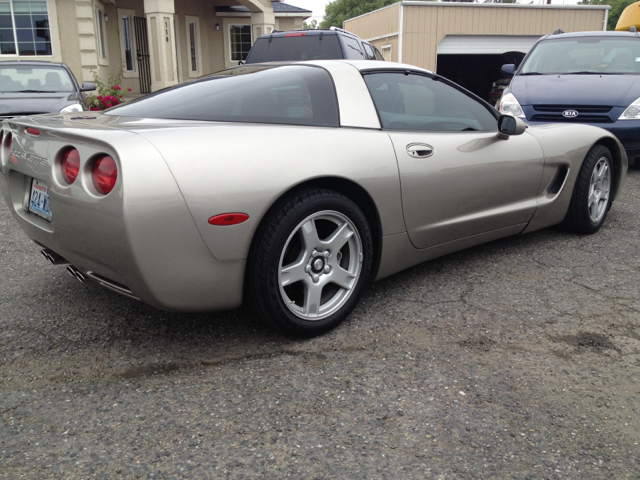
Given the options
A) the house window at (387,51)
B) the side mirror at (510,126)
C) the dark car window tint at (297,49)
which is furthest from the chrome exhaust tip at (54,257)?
the house window at (387,51)

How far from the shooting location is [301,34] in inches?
344

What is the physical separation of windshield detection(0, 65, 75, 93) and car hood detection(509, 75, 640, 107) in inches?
261

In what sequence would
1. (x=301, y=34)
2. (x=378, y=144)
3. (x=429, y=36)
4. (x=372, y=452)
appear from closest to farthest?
(x=372, y=452) < (x=378, y=144) < (x=301, y=34) < (x=429, y=36)

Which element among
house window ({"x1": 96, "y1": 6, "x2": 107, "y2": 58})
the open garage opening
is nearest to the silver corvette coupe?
house window ({"x1": 96, "y1": 6, "x2": 107, "y2": 58})

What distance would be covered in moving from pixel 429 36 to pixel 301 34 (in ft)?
35.3

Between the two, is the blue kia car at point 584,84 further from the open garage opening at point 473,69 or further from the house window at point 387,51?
the open garage opening at point 473,69

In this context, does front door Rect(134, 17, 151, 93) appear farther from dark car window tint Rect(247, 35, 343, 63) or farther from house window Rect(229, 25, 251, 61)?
dark car window tint Rect(247, 35, 343, 63)

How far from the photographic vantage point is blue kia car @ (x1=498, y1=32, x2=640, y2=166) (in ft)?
21.8

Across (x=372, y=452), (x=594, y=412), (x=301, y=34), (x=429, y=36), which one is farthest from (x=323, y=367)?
(x=429, y=36)

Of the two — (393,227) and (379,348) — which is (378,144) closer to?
(393,227)

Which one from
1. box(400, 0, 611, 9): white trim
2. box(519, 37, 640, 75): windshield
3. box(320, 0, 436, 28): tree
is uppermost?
box(320, 0, 436, 28): tree

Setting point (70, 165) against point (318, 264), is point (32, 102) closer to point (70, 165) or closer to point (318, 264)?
point (70, 165)

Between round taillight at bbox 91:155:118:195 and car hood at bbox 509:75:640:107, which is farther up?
car hood at bbox 509:75:640:107

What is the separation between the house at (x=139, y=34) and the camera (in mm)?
14219
